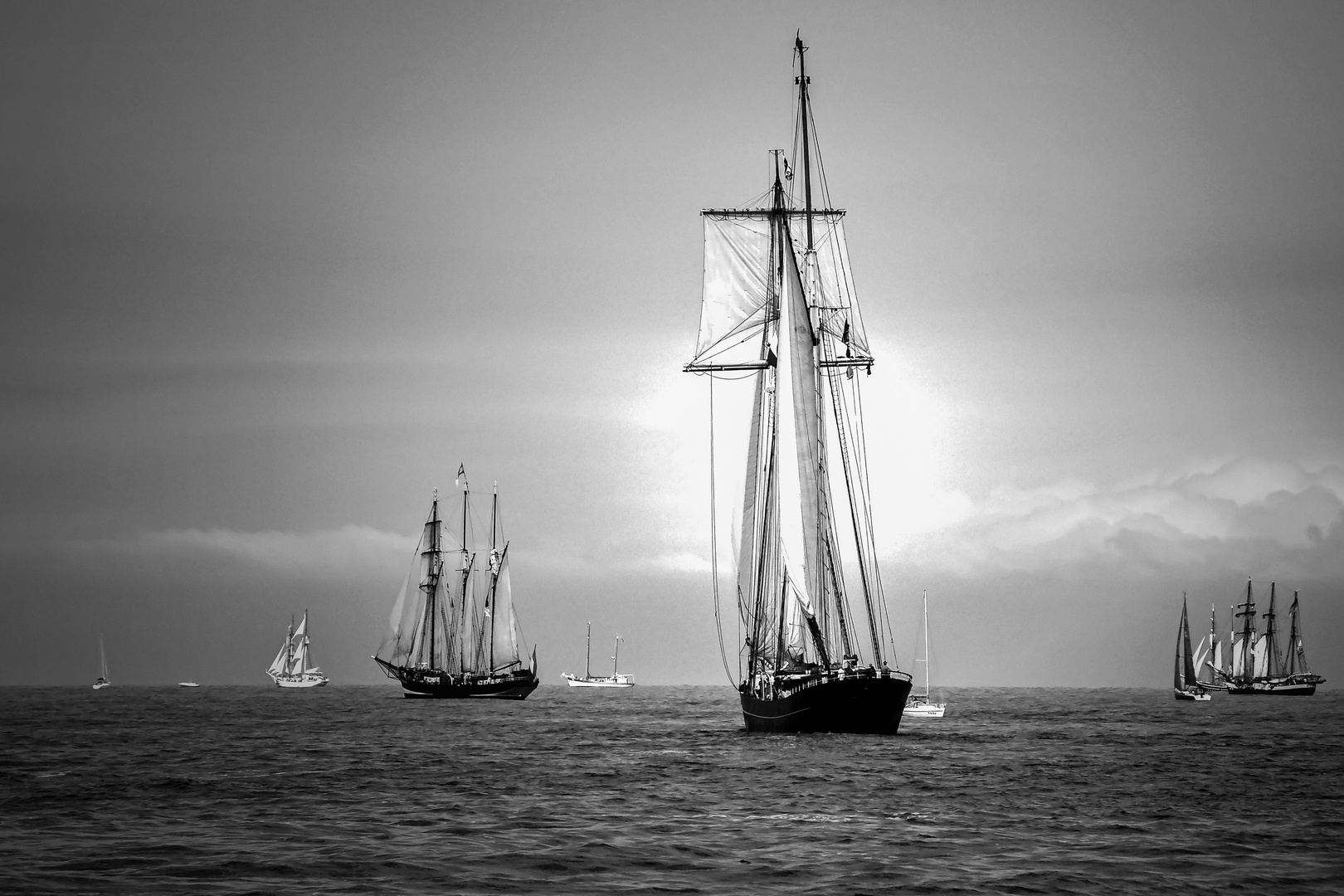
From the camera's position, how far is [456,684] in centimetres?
16225

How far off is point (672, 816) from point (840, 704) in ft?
91.9

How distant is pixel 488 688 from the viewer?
535ft

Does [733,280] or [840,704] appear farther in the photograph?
[733,280]

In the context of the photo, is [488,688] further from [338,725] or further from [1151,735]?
[1151,735]

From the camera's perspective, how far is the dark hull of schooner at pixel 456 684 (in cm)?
16188

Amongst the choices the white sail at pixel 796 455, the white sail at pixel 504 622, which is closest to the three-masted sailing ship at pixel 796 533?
the white sail at pixel 796 455

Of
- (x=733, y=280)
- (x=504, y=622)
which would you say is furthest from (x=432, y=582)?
(x=733, y=280)

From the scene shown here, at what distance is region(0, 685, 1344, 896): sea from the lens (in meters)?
29.9

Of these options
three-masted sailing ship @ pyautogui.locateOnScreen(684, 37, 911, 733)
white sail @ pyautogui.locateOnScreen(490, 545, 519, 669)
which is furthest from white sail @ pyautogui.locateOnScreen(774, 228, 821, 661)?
white sail @ pyautogui.locateOnScreen(490, 545, 519, 669)

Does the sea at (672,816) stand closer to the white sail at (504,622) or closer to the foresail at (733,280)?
the foresail at (733,280)

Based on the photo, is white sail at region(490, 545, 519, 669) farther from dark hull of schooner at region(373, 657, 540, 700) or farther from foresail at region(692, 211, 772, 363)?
foresail at region(692, 211, 772, 363)

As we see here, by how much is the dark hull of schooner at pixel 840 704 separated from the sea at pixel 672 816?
49.1 inches

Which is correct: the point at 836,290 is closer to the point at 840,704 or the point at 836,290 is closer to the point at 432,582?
the point at 840,704

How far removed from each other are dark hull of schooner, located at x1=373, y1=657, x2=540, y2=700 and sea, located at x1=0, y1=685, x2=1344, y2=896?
8082cm
